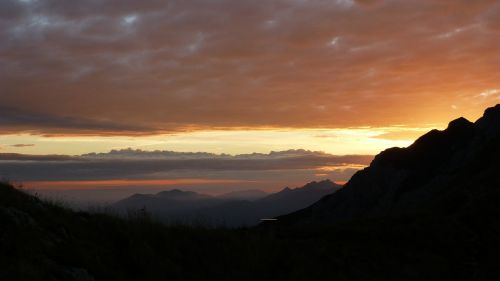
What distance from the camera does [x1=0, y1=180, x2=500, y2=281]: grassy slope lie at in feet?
36.8

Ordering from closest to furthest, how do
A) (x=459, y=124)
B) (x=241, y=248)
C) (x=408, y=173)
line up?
(x=241, y=248), (x=408, y=173), (x=459, y=124)

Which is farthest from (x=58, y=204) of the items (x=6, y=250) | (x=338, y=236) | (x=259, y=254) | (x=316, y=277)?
(x=338, y=236)

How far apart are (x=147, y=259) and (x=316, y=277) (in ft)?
15.6

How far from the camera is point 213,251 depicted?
1427cm

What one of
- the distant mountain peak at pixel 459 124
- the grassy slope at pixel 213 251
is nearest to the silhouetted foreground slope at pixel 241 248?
the grassy slope at pixel 213 251

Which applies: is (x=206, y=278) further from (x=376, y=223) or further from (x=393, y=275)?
(x=376, y=223)

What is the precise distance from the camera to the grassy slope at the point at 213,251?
1122cm

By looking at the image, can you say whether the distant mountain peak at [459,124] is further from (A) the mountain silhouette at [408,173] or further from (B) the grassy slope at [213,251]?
(B) the grassy slope at [213,251]

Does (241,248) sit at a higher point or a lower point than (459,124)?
lower

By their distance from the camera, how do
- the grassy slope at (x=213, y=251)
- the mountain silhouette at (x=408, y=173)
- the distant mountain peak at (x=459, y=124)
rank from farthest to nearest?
the distant mountain peak at (x=459, y=124) < the mountain silhouette at (x=408, y=173) < the grassy slope at (x=213, y=251)

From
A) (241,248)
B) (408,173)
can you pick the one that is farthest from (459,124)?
(241,248)

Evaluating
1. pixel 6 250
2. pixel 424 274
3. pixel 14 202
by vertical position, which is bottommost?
pixel 424 274

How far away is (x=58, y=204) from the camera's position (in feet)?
49.1

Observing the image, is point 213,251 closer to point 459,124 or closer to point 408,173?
point 408,173
